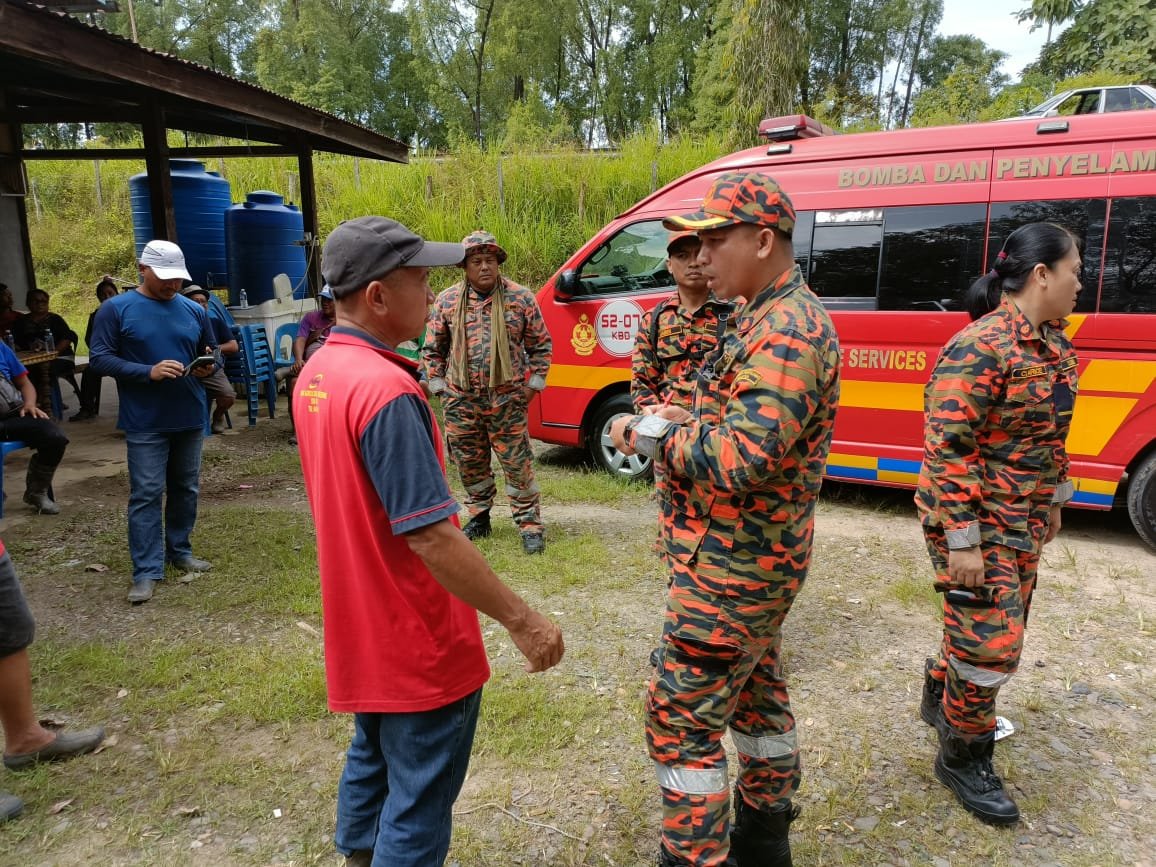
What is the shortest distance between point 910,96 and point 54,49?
4948cm

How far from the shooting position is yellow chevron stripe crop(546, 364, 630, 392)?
604 cm

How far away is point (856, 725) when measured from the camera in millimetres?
3068

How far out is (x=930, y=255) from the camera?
500 cm

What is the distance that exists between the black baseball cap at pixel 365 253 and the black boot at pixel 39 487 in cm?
494

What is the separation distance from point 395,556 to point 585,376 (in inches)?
181

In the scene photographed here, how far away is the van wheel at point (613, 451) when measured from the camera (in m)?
6.15

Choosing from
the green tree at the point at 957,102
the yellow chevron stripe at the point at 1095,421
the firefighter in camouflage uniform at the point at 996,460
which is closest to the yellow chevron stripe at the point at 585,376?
the yellow chevron stripe at the point at 1095,421

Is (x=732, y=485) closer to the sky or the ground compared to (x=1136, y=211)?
closer to the ground

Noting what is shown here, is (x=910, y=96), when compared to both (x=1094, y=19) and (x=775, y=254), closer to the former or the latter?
(x=1094, y=19)

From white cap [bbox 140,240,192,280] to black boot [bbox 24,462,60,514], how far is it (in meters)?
2.32

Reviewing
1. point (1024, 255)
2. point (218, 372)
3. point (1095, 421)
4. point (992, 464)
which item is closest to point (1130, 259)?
point (1095, 421)

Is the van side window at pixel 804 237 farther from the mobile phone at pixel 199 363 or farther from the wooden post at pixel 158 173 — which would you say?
the wooden post at pixel 158 173

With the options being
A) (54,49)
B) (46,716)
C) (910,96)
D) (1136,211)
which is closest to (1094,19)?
(1136,211)

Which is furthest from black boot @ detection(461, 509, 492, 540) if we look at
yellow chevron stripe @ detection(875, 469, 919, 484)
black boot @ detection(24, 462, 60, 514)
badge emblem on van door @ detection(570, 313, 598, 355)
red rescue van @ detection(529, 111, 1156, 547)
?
black boot @ detection(24, 462, 60, 514)
